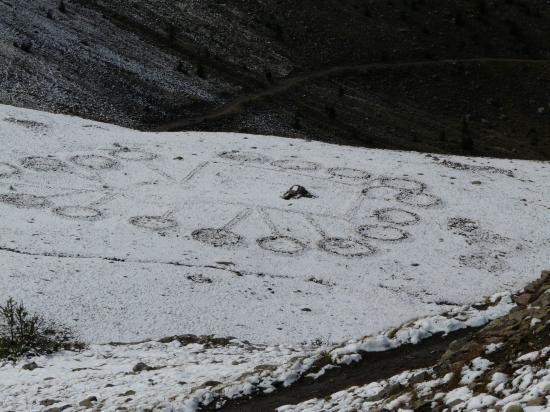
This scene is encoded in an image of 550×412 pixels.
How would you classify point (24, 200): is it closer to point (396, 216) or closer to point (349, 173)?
point (349, 173)

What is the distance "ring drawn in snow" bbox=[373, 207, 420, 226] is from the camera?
25953 millimetres

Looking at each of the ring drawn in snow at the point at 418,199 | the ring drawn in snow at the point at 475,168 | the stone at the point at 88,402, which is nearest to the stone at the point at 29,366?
the stone at the point at 88,402

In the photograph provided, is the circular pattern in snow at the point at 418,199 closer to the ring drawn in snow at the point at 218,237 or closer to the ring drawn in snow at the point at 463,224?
the ring drawn in snow at the point at 463,224

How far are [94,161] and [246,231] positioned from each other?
7.48 metres

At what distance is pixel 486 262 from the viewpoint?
2327 centimetres

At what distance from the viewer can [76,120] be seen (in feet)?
111

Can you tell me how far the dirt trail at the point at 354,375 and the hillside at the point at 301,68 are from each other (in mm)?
31597

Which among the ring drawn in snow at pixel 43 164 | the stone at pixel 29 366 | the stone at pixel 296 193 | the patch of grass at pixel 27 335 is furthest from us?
the ring drawn in snow at pixel 43 164

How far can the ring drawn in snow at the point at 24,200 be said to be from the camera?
24.6m

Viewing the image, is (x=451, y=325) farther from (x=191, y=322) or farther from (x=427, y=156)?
(x=427, y=156)

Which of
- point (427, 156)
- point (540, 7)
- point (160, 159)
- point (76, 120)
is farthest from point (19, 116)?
point (540, 7)

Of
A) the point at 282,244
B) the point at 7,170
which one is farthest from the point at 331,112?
the point at 282,244

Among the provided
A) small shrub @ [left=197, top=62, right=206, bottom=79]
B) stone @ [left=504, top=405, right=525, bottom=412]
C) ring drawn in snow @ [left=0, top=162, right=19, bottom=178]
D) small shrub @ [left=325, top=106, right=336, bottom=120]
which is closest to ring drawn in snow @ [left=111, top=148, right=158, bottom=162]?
ring drawn in snow @ [left=0, top=162, right=19, bottom=178]

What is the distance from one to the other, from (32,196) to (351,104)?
28.6m
